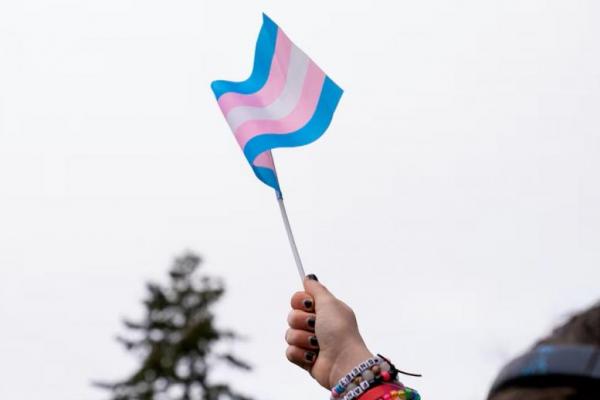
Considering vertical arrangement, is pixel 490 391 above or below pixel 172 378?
below

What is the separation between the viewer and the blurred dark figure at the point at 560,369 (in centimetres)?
112

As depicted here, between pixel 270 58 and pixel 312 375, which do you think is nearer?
pixel 312 375

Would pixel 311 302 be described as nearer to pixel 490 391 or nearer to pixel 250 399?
pixel 490 391

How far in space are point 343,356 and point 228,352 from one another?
3064cm

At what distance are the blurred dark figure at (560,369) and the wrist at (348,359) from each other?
4.82 feet

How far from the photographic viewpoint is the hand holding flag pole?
333cm

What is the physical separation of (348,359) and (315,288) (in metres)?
0.25

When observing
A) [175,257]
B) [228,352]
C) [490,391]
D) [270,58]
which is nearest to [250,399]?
[228,352]

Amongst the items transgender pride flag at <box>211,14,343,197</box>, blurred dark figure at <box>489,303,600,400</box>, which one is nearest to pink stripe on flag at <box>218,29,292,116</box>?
transgender pride flag at <box>211,14,343,197</box>

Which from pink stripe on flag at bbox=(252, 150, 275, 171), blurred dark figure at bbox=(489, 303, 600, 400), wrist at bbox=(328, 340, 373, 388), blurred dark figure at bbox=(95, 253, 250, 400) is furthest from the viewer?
blurred dark figure at bbox=(95, 253, 250, 400)

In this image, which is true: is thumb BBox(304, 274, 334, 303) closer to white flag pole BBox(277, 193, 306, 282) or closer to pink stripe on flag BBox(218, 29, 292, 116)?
white flag pole BBox(277, 193, 306, 282)

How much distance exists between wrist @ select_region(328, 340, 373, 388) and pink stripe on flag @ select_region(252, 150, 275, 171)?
768 millimetres

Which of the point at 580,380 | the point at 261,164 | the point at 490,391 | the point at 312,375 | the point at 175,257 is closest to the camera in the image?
the point at 580,380

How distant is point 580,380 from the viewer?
1.12 m
